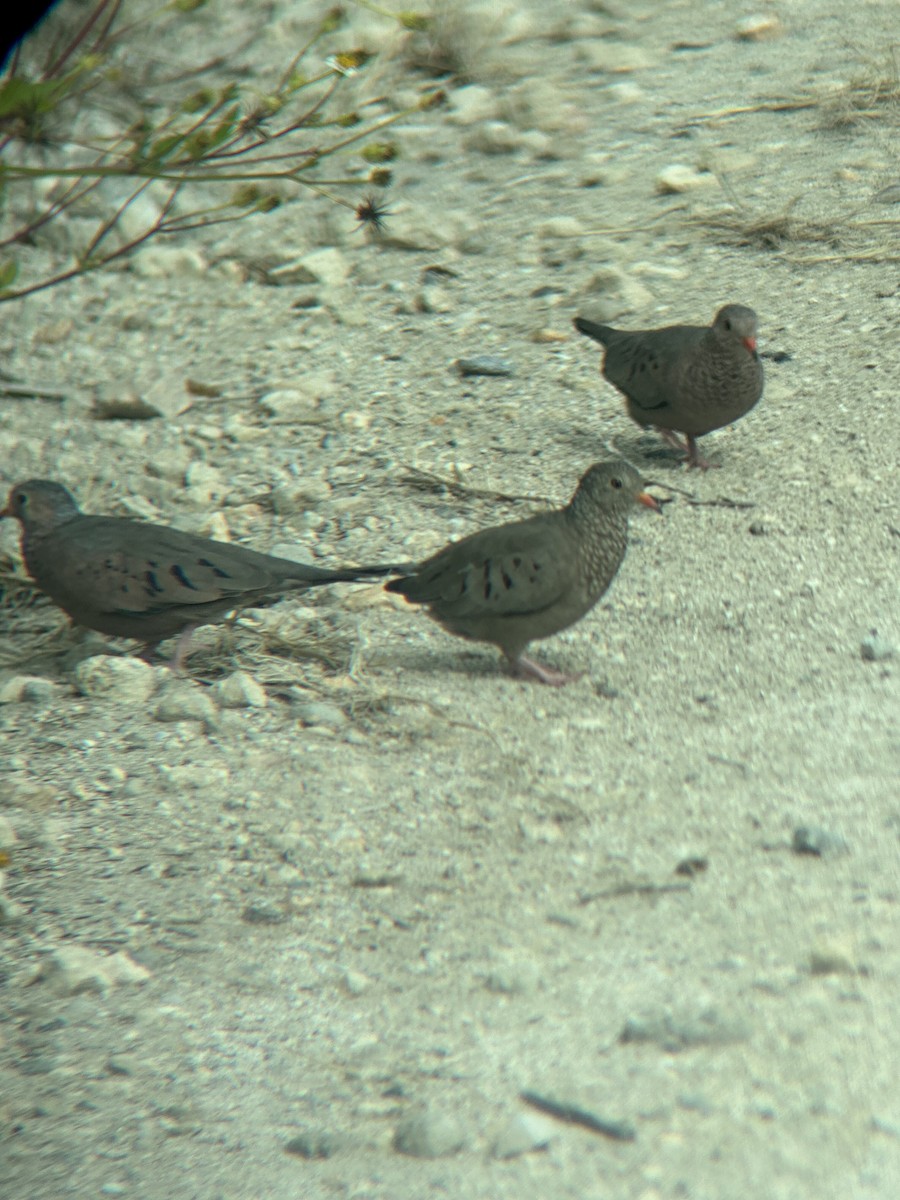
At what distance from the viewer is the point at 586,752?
3.78 metres

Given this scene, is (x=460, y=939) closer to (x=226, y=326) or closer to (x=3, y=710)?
(x=3, y=710)

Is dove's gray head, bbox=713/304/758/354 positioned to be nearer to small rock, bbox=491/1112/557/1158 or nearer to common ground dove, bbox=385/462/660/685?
common ground dove, bbox=385/462/660/685

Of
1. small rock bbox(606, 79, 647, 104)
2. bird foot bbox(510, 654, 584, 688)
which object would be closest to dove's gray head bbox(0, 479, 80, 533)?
bird foot bbox(510, 654, 584, 688)

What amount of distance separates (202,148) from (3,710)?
5.72 ft

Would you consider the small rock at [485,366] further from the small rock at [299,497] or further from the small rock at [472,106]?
the small rock at [472,106]

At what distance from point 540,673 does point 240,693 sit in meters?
0.80

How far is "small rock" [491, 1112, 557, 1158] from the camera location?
2.56m

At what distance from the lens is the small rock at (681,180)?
7.07m

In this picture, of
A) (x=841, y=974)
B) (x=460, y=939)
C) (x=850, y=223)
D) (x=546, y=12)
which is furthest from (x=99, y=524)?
(x=546, y=12)

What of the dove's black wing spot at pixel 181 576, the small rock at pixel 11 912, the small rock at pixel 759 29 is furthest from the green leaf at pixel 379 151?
the small rock at pixel 759 29

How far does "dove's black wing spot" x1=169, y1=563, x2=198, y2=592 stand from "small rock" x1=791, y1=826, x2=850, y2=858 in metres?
1.89

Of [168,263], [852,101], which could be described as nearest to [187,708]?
[168,263]

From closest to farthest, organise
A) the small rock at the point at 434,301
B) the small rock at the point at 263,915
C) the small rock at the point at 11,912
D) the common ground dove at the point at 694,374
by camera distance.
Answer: the small rock at the point at 263,915 → the small rock at the point at 11,912 → the common ground dove at the point at 694,374 → the small rock at the point at 434,301

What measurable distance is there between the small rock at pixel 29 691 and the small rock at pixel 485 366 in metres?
2.28
